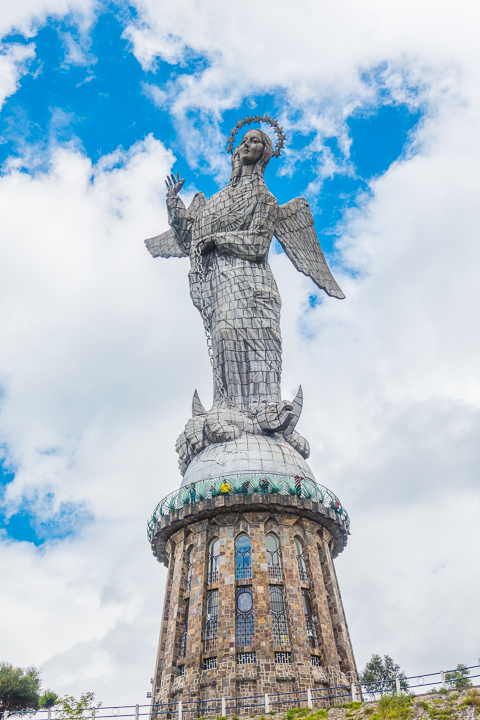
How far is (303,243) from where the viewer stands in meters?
53.7

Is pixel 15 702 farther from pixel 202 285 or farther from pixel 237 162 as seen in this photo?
pixel 237 162

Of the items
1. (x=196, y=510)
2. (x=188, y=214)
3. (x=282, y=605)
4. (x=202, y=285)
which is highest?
(x=188, y=214)

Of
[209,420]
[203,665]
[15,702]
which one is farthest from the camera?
[15,702]

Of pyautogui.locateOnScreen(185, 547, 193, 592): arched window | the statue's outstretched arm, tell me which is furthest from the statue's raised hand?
pyautogui.locateOnScreen(185, 547, 193, 592): arched window

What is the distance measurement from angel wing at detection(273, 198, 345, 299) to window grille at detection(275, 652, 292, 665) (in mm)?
27790

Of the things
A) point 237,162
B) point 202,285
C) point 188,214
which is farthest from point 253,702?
point 237,162

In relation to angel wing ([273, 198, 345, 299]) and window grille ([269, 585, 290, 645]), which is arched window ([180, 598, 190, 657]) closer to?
window grille ([269, 585, 290, 645])

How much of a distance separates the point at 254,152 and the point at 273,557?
30.2 m

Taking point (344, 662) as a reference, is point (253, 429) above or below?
above

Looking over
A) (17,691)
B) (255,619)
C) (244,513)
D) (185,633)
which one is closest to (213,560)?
(244,513)

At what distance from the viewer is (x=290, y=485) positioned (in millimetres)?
39562

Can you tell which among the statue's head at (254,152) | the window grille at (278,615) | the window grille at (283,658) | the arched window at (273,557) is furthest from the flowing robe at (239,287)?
the window grille at (283,658)

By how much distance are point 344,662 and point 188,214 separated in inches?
1294

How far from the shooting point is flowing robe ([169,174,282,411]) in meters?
45.8
